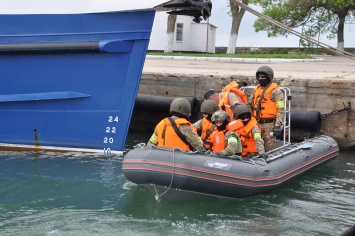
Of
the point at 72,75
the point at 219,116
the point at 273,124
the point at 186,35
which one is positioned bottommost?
the point at 273,124

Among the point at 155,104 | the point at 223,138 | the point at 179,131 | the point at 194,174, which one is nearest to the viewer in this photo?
the point at 194,174

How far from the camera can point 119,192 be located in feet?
26.0

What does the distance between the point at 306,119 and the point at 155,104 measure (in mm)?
2968

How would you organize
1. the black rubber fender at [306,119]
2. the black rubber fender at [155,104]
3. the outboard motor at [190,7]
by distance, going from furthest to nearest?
the black rubber fender at [155,104]
the black rubber fender at [306,119]
the outboard motor at [190,7]

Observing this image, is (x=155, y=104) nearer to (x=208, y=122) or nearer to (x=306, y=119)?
(x=306, y=119)

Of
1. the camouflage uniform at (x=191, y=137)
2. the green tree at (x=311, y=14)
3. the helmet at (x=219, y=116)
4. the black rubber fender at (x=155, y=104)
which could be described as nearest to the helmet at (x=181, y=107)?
the camouflage uniform at (x=191, y=137)

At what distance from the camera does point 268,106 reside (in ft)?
27.9

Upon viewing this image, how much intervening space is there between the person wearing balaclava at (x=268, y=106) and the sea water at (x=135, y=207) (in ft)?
2.36

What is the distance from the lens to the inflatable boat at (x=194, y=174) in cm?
696

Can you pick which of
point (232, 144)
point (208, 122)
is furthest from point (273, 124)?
point (232, 144)

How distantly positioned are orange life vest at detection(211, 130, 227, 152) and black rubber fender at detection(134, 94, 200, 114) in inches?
156

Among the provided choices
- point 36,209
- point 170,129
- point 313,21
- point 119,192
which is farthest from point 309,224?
point 313,21

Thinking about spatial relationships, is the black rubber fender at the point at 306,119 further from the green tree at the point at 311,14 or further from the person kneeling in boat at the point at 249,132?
the green tree at the point at 311,14

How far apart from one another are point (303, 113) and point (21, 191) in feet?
16.4
